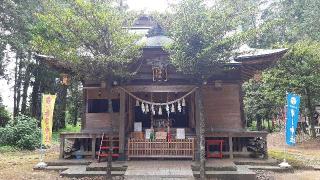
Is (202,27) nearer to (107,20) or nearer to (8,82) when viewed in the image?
(107,20)

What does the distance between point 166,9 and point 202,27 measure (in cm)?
143

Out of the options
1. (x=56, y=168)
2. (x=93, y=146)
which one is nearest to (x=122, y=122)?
(x=93, y=146)

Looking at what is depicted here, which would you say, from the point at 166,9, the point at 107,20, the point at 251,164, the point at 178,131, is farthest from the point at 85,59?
the point at 251,164

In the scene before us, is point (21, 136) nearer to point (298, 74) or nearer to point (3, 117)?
point (3, 117)

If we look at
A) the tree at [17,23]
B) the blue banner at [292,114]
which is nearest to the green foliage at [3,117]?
the tree at [17,23]

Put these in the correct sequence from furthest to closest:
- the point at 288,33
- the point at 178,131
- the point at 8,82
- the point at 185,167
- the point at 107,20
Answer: the point at 288,33, the point at 8,82, the point at 178,131, the point at 185,167, the point at 107,20

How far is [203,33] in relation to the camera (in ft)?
32.8

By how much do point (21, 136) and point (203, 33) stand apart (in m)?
15.2

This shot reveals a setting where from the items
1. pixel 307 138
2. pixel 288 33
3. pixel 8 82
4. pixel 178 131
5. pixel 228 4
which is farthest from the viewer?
pixel 288 33

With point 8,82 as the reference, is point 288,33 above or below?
above

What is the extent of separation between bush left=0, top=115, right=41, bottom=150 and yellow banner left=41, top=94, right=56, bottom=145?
7376mm

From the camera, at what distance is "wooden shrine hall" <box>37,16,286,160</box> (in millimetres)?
13547

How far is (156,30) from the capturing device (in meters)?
14.8

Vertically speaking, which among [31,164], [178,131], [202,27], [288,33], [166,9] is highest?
[288,33]
